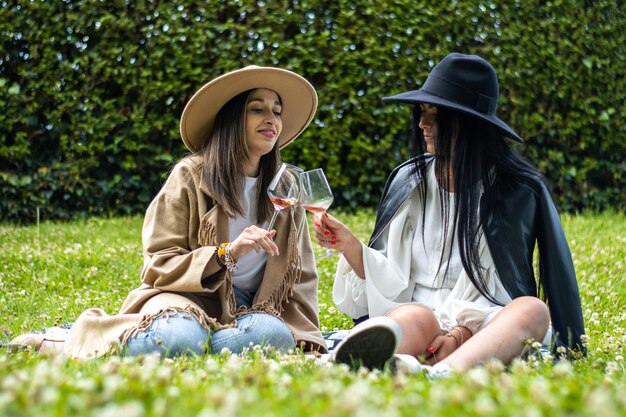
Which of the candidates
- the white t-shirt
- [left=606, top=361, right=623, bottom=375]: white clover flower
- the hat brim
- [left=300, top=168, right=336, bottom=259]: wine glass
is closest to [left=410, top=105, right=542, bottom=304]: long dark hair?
the hat brim

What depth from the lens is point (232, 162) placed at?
4.45 meters

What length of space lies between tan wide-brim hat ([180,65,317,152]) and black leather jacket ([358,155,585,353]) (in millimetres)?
1156

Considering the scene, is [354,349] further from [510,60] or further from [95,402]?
[510,60]

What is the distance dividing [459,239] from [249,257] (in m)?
1.12

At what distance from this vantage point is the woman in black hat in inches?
162

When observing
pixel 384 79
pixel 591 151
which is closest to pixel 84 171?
pixel 384 79

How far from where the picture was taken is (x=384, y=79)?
9.19 m

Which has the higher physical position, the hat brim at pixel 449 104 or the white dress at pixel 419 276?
the hat brim at pixel 449 104

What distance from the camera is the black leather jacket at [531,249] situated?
4.11 m

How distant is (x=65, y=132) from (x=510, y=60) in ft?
16.1

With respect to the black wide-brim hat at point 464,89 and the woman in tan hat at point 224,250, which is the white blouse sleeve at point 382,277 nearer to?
the woman in tan hat at point 224,250

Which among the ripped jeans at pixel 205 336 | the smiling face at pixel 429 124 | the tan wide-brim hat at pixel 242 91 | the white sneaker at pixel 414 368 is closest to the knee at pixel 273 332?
the ripped jeans at pixel 205 336

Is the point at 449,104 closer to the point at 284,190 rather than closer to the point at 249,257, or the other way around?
the point at 284,190

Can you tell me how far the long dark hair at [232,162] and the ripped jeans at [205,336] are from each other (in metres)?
0.49
